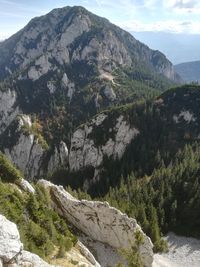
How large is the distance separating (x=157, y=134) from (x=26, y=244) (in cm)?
13790

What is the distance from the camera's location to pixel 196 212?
3839 inches

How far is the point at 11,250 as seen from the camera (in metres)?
34.6

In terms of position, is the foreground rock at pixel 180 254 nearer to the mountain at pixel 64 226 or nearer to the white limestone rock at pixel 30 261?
the mountain at pixel 64 226

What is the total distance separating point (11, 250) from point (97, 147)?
149 m

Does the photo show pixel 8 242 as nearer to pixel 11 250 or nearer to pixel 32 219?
pixel 11 250

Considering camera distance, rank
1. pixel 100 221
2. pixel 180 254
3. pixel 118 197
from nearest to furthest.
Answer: pixel 100 221 → pixel 180 254 → pixel 118 197

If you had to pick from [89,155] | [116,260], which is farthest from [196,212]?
[89,155]

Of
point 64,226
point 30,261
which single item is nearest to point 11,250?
point 30,261

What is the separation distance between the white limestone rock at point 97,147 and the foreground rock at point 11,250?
142 m

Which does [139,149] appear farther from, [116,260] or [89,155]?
[116,260]

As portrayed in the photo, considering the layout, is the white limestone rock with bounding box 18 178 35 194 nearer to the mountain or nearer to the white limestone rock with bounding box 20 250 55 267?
the mountain

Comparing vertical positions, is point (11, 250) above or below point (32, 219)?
above

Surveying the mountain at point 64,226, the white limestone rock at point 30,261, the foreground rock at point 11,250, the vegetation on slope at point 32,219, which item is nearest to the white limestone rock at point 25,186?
the mountain at point 64,226

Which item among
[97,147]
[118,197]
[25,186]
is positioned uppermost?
[25,186]
